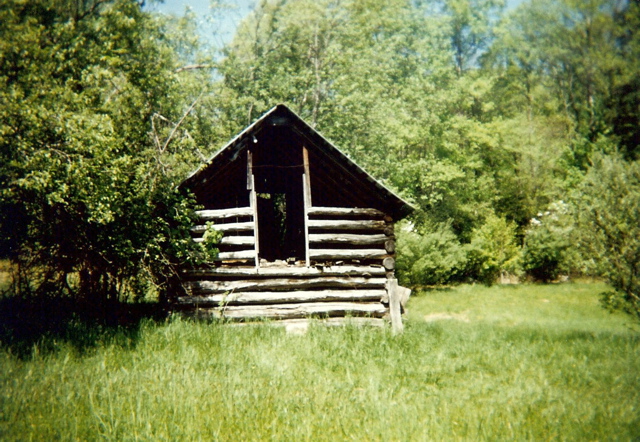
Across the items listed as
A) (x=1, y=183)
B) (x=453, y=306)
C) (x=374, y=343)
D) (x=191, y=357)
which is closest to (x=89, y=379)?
(x=191, y=357)

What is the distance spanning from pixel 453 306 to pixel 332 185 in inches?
400

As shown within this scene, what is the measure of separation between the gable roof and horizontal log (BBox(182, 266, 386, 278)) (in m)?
1.86

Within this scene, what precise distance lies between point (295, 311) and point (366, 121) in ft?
44.0

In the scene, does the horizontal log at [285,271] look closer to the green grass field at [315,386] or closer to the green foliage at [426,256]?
the green grass field at [315,386]

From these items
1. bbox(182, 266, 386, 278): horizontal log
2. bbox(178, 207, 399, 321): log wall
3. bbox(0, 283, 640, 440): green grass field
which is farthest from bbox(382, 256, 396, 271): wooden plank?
bbox(0, 283, 640, 440): green grass field

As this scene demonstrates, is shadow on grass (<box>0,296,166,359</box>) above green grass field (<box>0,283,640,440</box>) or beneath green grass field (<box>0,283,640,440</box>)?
above

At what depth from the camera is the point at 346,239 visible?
33.2 ft

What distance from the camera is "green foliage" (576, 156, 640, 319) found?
951 centimetres

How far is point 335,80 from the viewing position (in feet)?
65.7

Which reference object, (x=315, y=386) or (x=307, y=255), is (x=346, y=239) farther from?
(x=315, y=386)

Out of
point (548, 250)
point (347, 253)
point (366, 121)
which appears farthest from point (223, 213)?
point (548, 250)

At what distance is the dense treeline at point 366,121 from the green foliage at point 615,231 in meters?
0.05

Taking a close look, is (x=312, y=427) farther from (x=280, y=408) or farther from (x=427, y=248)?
(x=427, y=248)

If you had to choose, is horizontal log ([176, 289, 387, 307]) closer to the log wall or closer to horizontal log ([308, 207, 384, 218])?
the log wall
